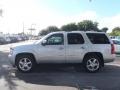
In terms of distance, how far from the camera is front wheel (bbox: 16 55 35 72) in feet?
42.0

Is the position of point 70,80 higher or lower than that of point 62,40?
lower

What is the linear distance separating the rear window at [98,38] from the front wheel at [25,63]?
106 inches

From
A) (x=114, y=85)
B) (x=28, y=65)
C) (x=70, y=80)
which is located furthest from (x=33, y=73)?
(x=114, y=85)

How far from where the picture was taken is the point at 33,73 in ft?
41.7

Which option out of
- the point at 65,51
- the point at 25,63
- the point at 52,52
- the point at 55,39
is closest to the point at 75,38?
the point at 65,51

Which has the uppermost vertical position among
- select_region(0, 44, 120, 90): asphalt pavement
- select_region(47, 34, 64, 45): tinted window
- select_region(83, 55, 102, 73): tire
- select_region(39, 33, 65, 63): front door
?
select_region(47, 34, 64, 45): tinted window

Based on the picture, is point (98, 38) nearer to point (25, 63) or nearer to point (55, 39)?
point (55, 39)

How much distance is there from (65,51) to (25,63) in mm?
1751

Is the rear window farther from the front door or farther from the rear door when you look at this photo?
the front door

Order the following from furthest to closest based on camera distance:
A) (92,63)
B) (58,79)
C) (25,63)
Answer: (92,63), (25,63), (58,79)

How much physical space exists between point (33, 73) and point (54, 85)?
9.21ft

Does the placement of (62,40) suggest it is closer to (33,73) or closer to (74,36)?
(74,36)

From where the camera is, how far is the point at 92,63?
12992mm

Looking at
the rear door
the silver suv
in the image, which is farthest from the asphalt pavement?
the rear door
